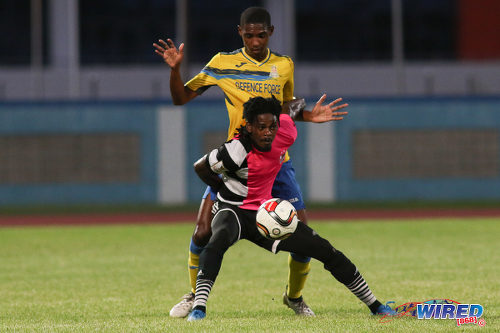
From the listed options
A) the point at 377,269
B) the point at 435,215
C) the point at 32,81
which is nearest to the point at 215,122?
the point at 435,215

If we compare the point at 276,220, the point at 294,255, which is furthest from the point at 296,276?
the point at 276,220

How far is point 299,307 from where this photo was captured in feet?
24.0

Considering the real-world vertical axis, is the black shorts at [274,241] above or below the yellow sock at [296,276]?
above

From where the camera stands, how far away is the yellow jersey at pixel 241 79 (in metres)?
7.14

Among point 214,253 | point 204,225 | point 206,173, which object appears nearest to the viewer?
point 214,253

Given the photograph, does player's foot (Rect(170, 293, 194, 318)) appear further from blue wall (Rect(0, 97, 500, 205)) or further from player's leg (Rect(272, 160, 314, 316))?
blue wall (Rect(0, 97, 500, 205))

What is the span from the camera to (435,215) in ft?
68.2

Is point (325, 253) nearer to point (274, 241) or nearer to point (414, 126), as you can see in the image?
point (274, 241)

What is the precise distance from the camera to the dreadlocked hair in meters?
6.62

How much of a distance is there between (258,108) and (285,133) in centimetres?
36

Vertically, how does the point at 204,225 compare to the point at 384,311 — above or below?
above

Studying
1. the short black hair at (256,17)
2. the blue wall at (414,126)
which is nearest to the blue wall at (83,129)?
the blue wall at (414,126)

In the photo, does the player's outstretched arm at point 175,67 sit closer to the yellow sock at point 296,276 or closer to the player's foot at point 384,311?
the yellow sock at point 296,276

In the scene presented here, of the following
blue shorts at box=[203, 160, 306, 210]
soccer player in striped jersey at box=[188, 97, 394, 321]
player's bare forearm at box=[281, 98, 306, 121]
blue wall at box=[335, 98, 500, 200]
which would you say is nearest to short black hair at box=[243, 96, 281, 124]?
soccer player in striped jersey at box=[188, 97, 394, 321]
